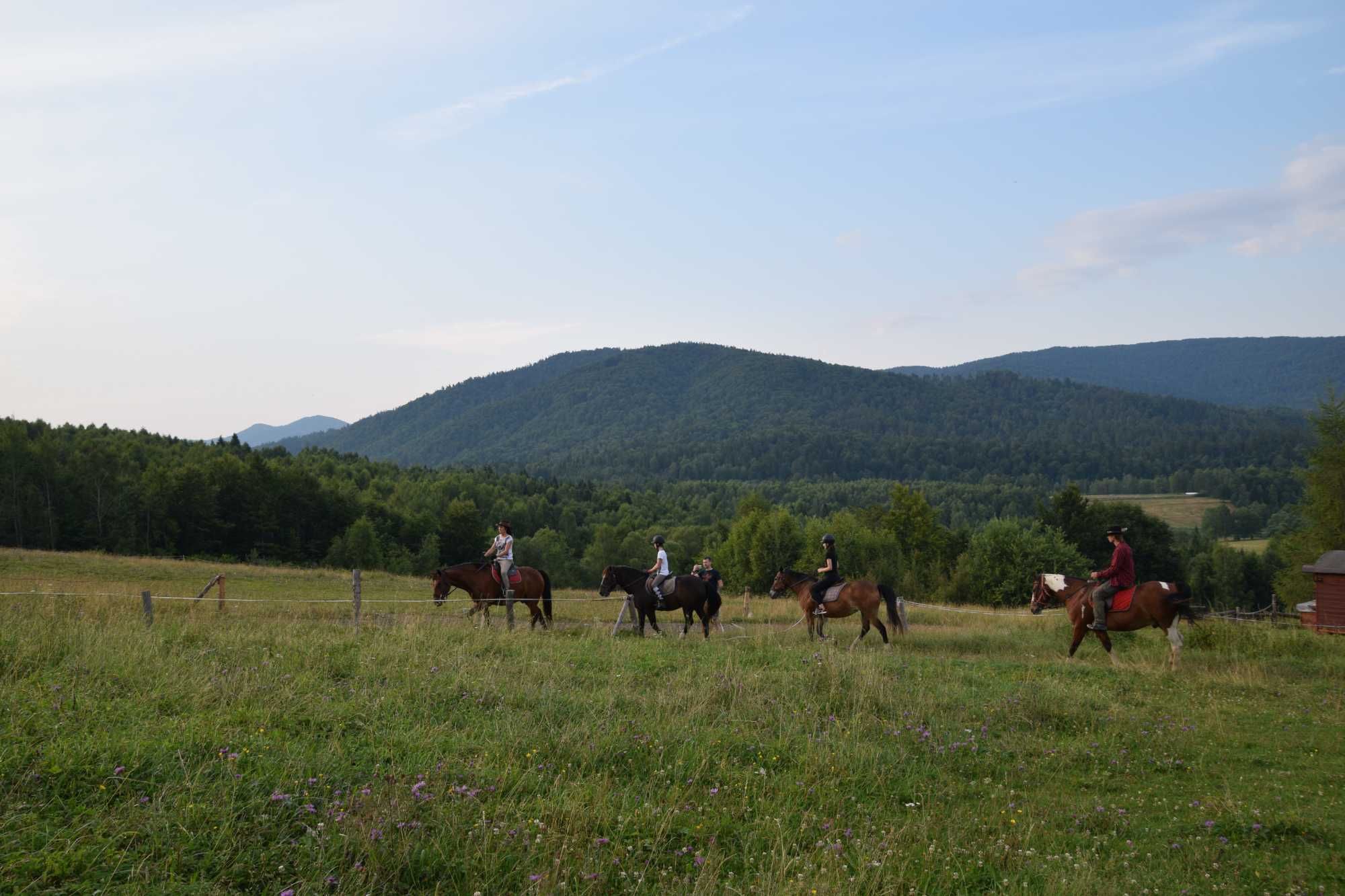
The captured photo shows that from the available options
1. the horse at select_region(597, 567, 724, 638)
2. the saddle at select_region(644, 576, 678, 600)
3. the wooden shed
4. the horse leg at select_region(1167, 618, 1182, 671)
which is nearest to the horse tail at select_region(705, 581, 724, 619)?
the horse at select_region(597, 567, 724, 638)

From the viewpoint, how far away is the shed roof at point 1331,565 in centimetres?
3234

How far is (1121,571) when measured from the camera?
15453mm

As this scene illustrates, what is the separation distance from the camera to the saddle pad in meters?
18.3

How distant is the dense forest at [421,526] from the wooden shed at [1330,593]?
20.7 meters

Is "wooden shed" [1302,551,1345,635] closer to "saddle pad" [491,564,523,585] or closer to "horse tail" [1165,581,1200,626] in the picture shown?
"horse tail" [1165,581,1200,626]

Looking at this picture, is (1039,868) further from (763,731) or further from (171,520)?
(171,520)

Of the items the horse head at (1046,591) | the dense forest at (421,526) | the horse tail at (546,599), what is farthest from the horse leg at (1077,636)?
the dense forest at (421,526)

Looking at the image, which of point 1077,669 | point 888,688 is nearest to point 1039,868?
point 888,688

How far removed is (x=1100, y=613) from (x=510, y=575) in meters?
11.2

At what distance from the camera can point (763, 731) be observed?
832 cm

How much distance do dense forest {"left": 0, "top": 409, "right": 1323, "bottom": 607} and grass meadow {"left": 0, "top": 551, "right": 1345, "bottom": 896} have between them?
47.8m

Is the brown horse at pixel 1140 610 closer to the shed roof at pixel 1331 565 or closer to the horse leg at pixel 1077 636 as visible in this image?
the horse leg at pixel 1077 636

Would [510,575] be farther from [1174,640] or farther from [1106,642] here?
[1174,640]

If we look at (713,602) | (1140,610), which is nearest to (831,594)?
(713,602)
